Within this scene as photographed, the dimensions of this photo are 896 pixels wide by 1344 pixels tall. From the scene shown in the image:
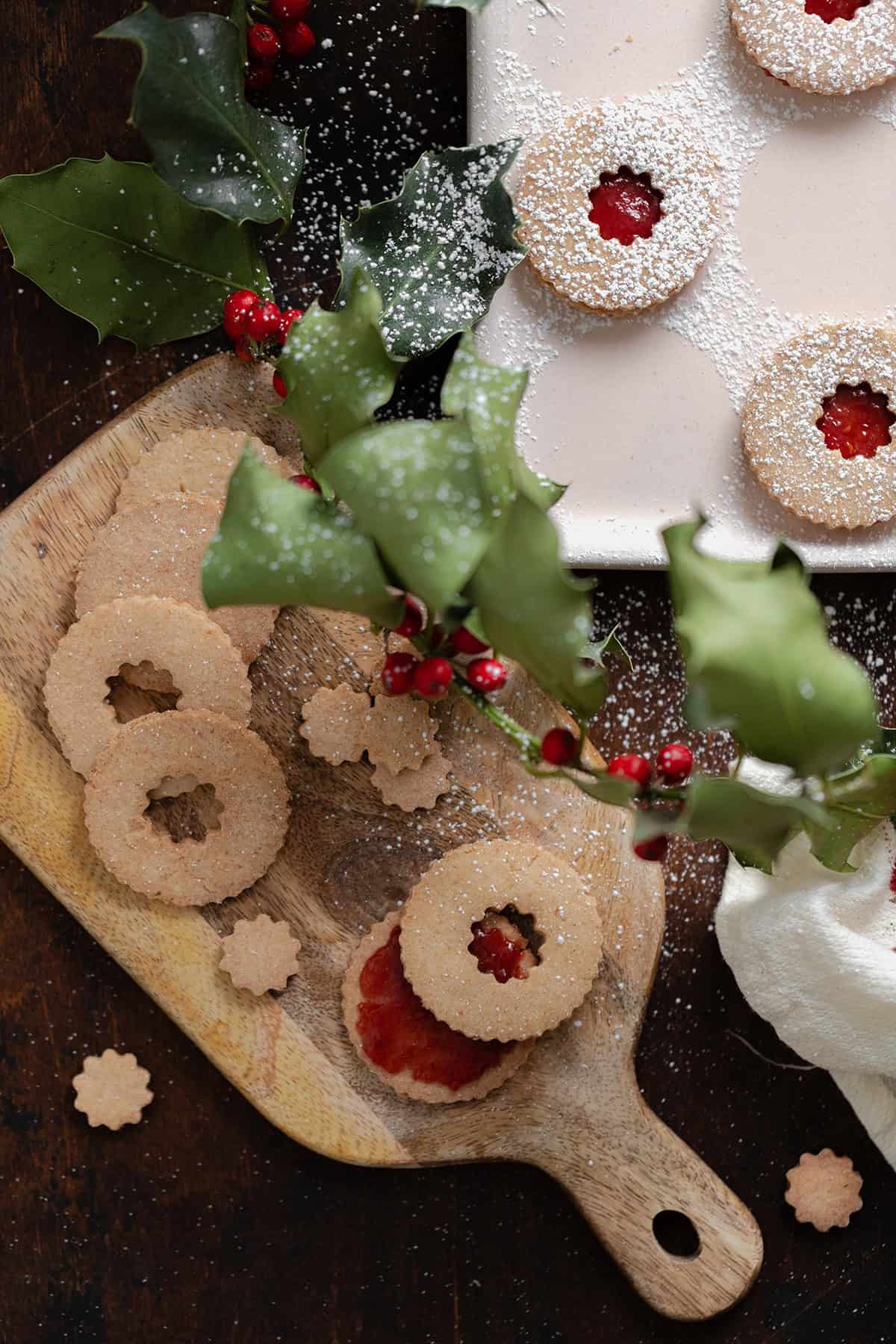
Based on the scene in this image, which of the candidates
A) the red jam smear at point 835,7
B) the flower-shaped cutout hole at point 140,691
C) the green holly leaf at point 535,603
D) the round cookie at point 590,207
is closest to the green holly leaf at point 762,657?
the green holly leaf at point 535,603

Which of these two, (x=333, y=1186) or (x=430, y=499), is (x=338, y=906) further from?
(x=430, y=499)

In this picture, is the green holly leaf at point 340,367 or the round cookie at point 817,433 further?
the round cookie at point 817,433

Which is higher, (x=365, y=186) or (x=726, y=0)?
(x=726, y=0)

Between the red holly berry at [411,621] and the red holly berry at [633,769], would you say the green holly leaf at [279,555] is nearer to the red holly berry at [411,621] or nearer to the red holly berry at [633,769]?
the red holly berry at [411,621]

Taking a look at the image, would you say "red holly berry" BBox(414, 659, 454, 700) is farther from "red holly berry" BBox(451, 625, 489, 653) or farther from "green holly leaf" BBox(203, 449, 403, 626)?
"green holly leaf" BBox(203, 449, 403, 626)

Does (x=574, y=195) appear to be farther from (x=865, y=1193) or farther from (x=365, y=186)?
(x=865, y=1193)

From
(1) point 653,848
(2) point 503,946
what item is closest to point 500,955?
(2) point 503,946

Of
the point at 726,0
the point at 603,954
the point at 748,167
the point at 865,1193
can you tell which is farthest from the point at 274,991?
the point at 726,0
